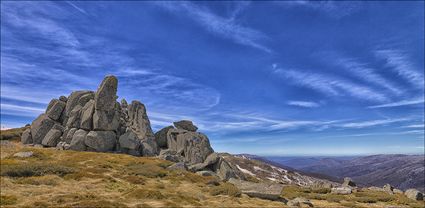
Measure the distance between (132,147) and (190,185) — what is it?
33.7m

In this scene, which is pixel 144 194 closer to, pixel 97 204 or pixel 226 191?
pixel 97 204

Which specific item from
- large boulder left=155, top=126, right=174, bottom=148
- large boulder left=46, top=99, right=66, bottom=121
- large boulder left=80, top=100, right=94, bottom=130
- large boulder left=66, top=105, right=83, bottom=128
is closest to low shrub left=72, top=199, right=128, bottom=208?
large boulder left=80, top=100, right=94, bottom=130

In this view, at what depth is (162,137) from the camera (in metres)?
79.2

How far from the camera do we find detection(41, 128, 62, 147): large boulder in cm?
7312

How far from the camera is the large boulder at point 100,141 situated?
6894cm

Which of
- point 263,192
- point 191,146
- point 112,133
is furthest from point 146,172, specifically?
point 112,133

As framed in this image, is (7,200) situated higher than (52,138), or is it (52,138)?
(52,138)

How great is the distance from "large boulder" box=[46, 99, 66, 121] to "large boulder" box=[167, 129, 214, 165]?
108 ft

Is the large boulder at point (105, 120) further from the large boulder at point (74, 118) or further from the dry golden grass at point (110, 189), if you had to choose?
the dry golden grass at point (110, 189)

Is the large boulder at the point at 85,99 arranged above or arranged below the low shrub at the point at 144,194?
above

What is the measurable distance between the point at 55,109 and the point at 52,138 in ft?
36.7

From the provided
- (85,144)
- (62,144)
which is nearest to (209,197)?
(85,144)

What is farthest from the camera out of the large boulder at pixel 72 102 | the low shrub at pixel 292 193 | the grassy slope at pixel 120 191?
the large boulder at pixel 72 102

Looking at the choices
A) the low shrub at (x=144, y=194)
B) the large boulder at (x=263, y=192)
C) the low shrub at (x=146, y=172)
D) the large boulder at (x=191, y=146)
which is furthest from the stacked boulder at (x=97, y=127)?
the low shrub at (x=144, y=194)
